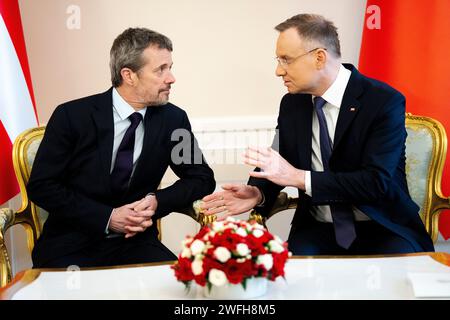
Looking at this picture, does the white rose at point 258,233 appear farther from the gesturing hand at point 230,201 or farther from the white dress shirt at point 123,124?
the white dress shirt at point 123,124

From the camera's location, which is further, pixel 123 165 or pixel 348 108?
pixel 123 165

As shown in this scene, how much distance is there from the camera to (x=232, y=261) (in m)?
1.93

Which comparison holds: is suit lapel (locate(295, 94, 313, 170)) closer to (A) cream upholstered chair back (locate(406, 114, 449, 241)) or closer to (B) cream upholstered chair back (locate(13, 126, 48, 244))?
A: (A) cream upholstered chair back (locate(406, 114, 449, 241))

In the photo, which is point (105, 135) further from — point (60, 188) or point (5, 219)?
point (5, 219)

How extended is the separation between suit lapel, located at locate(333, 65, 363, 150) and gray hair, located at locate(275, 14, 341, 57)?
16cm

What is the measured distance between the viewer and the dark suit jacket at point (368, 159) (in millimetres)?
2771

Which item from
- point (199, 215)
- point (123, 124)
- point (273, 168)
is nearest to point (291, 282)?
point (273, 168)

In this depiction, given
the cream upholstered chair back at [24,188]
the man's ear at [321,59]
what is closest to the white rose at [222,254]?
the man's ear at [321,59]

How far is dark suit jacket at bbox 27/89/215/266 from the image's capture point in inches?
115

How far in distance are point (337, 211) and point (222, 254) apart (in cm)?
Result: 103

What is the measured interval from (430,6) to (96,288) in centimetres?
221

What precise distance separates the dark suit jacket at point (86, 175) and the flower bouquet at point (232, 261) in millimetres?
985

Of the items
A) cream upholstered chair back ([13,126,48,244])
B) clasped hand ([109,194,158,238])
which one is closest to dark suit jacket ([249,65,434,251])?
clasped hand ([109,194,158,238])
